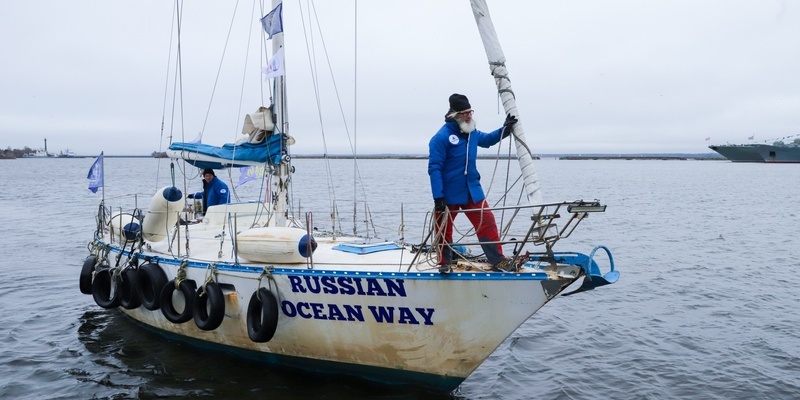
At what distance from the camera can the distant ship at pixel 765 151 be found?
121 meters

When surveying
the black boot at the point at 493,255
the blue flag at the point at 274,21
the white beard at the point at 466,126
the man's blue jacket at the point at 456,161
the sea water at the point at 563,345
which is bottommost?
the sea water at the point at 563,345

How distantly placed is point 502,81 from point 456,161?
3.73ft

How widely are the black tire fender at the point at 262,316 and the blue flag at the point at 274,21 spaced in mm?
4874

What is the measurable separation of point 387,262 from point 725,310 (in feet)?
28.9

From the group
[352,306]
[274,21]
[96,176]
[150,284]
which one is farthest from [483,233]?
[96,176]

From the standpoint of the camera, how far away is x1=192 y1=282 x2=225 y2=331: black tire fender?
875cm

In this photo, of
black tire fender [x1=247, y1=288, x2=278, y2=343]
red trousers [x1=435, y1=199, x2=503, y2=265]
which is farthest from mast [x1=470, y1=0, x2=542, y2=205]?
black tire fender [x1=247, y1=288, x2=278, y2=343]

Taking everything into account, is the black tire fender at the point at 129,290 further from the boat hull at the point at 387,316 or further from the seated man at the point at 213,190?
the seated man at the point at 213,190

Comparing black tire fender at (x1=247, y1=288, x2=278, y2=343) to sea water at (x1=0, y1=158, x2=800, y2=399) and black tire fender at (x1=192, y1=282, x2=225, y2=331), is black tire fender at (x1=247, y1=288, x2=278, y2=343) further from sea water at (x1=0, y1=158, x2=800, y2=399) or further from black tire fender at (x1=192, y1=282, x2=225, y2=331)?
sea water at (x1=0, y1=158, x2=800, y2=399)

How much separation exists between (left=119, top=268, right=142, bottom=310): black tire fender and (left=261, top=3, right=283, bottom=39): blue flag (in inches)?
184

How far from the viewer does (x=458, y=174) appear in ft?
25.6

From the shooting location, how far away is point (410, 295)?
25.4 ft

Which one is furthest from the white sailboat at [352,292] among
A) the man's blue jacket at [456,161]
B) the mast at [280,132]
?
the mast at [280,132]

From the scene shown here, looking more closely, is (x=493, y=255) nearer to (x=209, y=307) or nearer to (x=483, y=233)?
(x=483, y=233)
